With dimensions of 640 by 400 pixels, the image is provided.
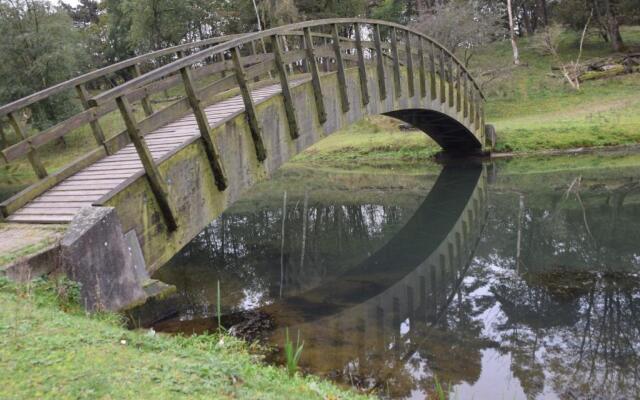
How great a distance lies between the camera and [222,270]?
40.4ft

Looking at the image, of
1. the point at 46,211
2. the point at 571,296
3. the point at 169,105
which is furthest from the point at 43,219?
the point at 571,296

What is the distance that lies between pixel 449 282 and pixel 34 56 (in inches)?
1603

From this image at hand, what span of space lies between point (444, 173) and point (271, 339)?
17.9m

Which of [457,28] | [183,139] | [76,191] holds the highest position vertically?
[457,28]

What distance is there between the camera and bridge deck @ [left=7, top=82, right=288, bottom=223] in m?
7.74

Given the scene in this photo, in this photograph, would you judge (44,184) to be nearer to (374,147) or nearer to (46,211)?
(46,211)

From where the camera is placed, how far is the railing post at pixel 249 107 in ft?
30.9

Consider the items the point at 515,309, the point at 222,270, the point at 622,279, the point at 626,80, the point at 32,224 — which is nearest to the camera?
the point at 32,224

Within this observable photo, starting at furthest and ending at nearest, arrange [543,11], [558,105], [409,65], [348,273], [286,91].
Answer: [543,11] → [558,105] → [409,65] → [348,273] → [286,91]

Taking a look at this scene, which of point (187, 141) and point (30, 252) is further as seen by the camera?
point (187, 141)

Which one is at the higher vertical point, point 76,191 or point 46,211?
point 76,191

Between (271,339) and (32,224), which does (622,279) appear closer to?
(271,339)

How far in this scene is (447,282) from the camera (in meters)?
11.3

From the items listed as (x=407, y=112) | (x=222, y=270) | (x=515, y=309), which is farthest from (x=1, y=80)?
(x=515, y=309)
